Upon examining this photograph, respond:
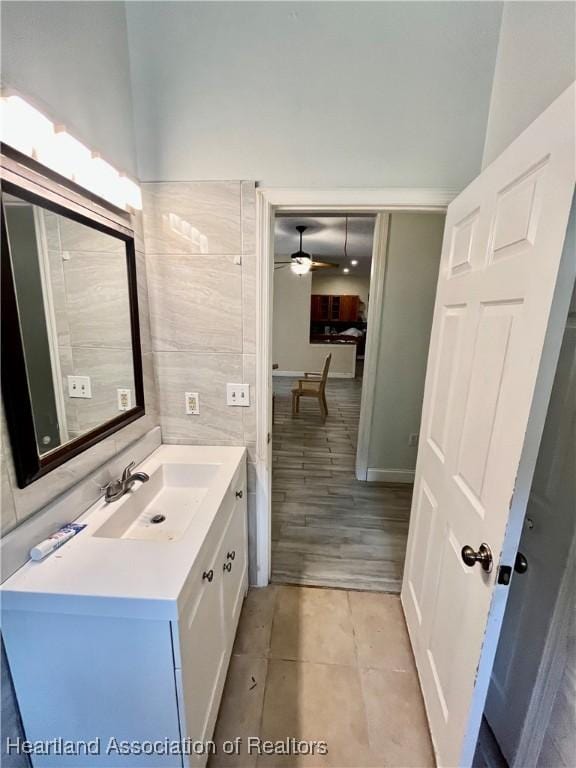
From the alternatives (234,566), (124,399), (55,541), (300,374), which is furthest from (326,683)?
(300,374)

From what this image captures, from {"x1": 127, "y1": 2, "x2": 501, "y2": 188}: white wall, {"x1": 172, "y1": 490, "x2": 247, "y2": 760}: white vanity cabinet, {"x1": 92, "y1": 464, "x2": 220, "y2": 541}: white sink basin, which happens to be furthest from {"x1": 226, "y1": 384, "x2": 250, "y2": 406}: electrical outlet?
{"x1": 127, "y1": 2, "x2": 501, "y2": 188}: white wall

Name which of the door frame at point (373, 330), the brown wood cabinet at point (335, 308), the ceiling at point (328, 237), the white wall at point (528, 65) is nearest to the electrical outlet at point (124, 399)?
the white wall at point (528, 65)

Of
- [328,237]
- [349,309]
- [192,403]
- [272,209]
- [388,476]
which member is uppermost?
[328,237]

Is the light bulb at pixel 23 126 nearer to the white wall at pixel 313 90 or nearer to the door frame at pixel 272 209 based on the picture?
the white wall at pixel 313 90

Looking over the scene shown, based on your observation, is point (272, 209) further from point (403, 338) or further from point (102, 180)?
point (403, 338)

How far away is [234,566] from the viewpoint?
1.52 meters

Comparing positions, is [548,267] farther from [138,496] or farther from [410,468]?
[410,468]

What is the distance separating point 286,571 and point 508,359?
6.01ft

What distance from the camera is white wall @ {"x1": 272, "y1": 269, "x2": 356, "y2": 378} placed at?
24.8 feet

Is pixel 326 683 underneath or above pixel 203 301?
underneath

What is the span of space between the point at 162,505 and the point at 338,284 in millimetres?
8476

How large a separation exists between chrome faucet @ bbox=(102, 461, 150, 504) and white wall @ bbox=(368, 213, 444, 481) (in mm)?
2237

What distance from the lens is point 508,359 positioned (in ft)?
2.88

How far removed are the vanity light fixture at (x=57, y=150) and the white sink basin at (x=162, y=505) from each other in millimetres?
1129
